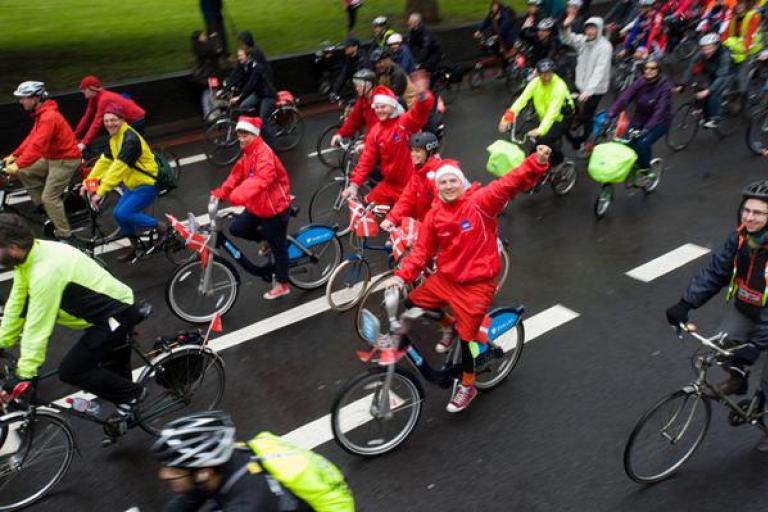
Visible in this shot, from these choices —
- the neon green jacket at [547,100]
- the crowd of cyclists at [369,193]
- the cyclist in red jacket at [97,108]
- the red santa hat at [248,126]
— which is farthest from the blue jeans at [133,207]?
the neon green jacket at [547,100]

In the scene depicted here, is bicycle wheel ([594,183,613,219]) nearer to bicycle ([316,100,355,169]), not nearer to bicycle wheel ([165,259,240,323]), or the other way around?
bicycle ([316,100,355,169])

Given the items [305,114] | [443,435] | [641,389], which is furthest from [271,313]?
[305,114]

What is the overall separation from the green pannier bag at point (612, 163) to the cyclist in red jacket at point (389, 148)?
237cm

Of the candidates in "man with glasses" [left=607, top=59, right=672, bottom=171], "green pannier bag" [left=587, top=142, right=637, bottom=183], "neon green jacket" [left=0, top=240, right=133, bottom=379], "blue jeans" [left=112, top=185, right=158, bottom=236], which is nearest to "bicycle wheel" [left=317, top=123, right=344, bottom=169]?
"blue jeans" [left=112, top=185, right=158, bottom=236]

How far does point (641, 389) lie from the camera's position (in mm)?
5371

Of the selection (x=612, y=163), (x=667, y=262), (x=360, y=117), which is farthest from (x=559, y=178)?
(x=360, y=117)

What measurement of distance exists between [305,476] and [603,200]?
6.58m

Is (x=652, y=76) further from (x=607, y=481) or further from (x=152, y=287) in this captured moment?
(x=152, y=287)

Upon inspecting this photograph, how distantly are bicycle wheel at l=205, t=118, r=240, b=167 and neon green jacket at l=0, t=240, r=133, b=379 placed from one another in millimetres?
6352

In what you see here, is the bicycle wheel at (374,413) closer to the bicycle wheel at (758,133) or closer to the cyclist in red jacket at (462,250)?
the cyclist in red jacket at (462,250)

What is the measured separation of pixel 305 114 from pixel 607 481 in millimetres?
9733

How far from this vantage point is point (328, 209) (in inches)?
327

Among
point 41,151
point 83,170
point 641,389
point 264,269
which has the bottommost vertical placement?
point 641,389

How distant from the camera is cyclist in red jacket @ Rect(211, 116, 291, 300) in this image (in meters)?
5.98
